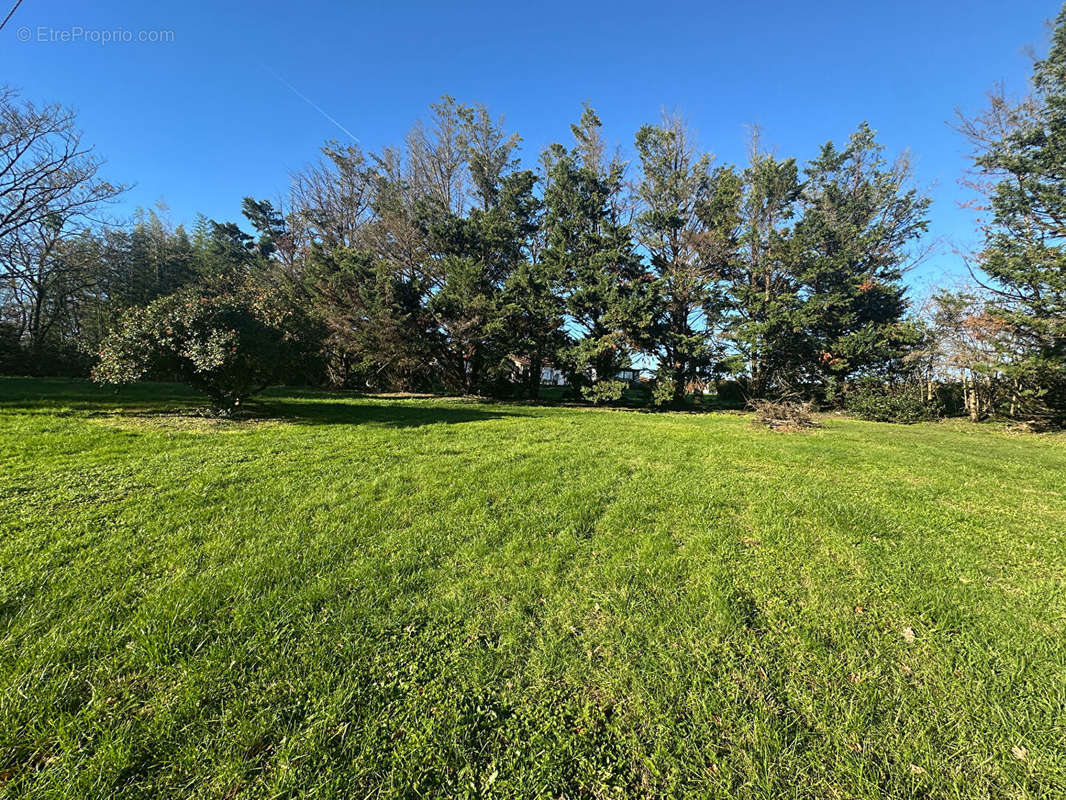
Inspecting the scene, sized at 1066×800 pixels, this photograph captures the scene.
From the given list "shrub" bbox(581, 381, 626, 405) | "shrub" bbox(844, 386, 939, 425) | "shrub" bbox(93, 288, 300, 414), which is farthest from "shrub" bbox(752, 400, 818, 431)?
"shrub" bbox(93, 288, 300, 414)

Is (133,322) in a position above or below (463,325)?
below

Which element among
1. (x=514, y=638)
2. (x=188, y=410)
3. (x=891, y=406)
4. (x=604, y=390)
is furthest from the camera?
(x=604, y=390)

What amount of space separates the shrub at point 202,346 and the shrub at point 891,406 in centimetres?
2120

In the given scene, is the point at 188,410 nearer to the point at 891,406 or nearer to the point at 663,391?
the point at 663,391

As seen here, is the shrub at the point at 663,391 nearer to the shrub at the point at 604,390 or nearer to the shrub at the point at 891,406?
the shrub at the point at 604,390

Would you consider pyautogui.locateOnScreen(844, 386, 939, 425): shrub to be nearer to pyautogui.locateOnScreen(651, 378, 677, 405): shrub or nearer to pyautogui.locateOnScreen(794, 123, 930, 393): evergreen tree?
pyautogui.locateOnScreen(794, 123, 930, 393): evergreen tree

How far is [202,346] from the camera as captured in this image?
7.32 meters

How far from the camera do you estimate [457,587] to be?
8.65ft

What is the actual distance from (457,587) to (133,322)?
9.11m

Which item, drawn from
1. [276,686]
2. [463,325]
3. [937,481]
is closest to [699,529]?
[276,686]

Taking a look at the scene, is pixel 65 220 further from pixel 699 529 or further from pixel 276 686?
pixel 699 529


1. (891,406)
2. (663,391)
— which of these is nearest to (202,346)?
(663,391)

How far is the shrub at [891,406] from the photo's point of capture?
50.5ft

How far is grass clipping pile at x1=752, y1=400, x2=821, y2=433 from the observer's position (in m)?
10.7
